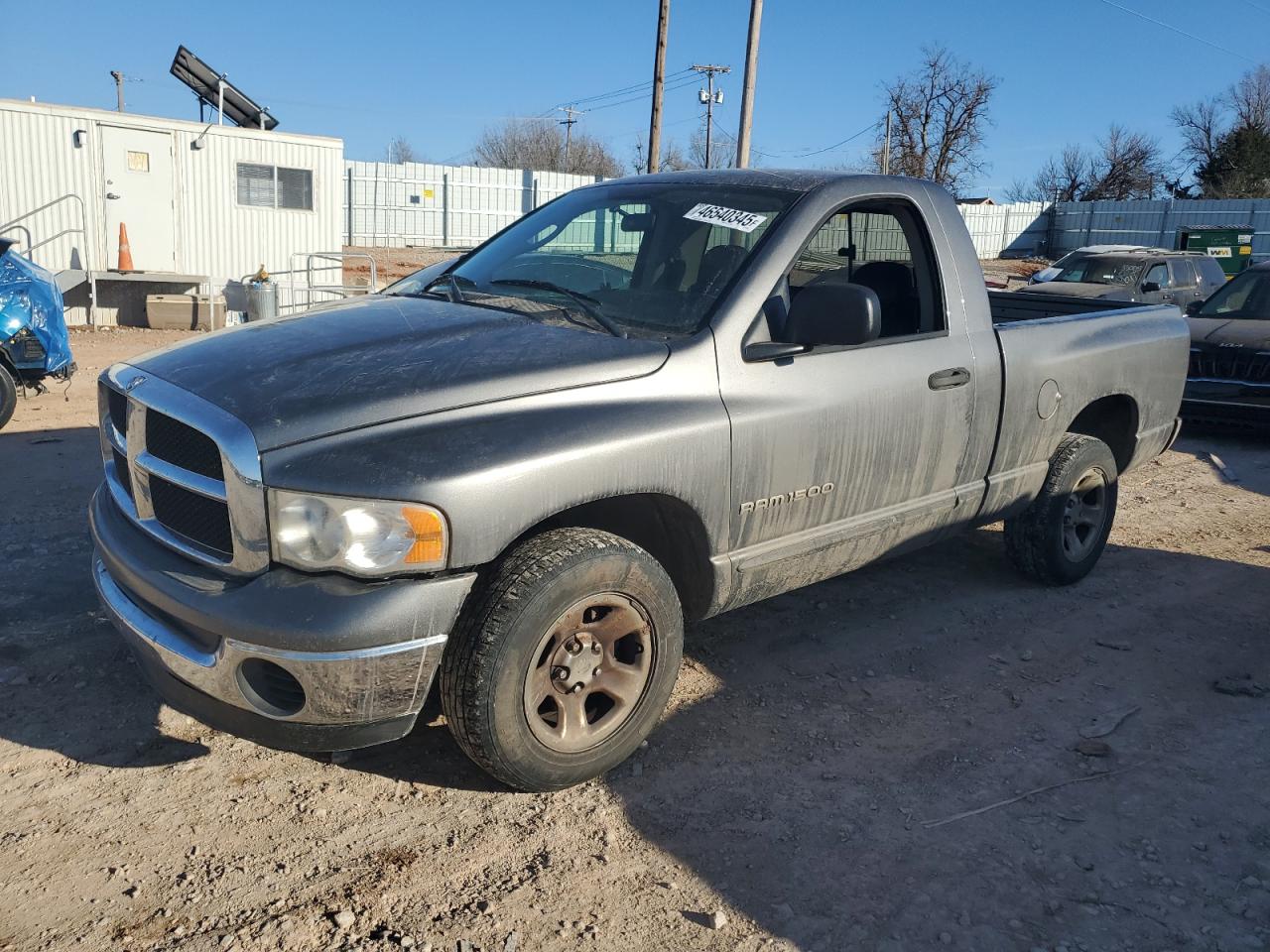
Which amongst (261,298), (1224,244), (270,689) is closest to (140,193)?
(261,298)

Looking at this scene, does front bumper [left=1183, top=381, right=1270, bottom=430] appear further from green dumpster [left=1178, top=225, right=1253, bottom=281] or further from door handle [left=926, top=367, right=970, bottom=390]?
green dumpster [left=1178, top=225, right=1253, bottom=281]

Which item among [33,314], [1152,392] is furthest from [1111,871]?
[33,314]

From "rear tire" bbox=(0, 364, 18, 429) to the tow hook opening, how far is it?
6.40 m

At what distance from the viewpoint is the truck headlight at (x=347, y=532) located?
2.73 metres

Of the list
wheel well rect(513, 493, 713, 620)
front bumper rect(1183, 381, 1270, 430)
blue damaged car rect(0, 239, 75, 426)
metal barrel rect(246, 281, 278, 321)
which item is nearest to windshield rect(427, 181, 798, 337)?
wheel well rect(513, 493, 713, 620)

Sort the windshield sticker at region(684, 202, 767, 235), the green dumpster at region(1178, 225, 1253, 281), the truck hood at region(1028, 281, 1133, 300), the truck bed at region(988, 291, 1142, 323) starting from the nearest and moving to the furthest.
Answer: the windshield sticker at region(684, 202, 767, 235)
the truck bed at region(988, 291, 1142, 323)
the truck hood at region(1028, 281, 1133, 300)
the green dumpster at region(1178, 225, 1253, 281)

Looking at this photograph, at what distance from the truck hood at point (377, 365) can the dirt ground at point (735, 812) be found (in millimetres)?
1232

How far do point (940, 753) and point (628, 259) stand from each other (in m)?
2.16

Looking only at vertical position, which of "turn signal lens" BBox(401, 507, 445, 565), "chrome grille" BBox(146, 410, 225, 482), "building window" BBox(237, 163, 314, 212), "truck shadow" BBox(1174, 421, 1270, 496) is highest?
"building window" BBox(237, 163, 314, 212)

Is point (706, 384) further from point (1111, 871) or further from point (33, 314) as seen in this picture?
point (33, 314)

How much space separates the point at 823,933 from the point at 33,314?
819 centimetres

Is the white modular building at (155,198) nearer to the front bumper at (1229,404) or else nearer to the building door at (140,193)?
the building door at (140,193)

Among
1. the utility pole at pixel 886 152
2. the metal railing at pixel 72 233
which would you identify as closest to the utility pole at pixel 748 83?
the metal railing at pixel 72 233

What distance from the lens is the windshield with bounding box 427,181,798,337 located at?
3691mm
